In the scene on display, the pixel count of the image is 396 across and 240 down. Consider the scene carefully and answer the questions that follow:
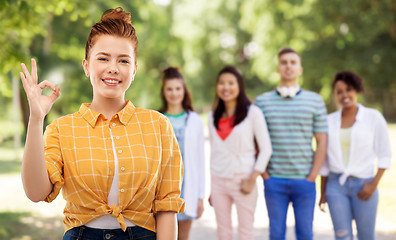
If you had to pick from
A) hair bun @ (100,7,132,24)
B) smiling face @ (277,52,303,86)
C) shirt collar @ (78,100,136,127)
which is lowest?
shirt collar @ (78,100,136,127)

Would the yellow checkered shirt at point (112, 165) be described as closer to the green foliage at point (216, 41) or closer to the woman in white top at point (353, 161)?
the woman in white top at point (353, 161)

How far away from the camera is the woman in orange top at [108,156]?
Result: 72.4 inches

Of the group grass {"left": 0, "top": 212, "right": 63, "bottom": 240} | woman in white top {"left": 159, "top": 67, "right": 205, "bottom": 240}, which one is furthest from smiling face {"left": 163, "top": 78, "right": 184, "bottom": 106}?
grass {"left": 0, "top": 212, "right": 63, "bottom": 240}

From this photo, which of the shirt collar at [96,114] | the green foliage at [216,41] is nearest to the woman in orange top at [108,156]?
the shirt collar at [96,114]

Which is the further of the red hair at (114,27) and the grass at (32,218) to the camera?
the grass at (32,218)

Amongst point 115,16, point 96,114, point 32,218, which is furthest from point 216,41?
point 96,114

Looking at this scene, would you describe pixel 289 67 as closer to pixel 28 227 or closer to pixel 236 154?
pixel 236 154

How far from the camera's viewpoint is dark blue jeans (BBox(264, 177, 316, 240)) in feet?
14.9

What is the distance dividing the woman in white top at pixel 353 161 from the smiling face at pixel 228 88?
1.05 m

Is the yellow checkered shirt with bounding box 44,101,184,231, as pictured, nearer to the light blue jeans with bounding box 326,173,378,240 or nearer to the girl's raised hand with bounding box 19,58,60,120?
the girl's raised hand with bounding box 19,58,60,120

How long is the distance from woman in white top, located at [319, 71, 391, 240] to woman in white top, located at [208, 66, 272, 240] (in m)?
0.71

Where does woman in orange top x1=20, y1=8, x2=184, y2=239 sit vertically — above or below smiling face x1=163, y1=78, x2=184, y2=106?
below

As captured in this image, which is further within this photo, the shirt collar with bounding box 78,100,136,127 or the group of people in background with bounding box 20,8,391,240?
the group of people in background with bounding box 20,8,391,240

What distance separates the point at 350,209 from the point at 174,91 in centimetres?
213
